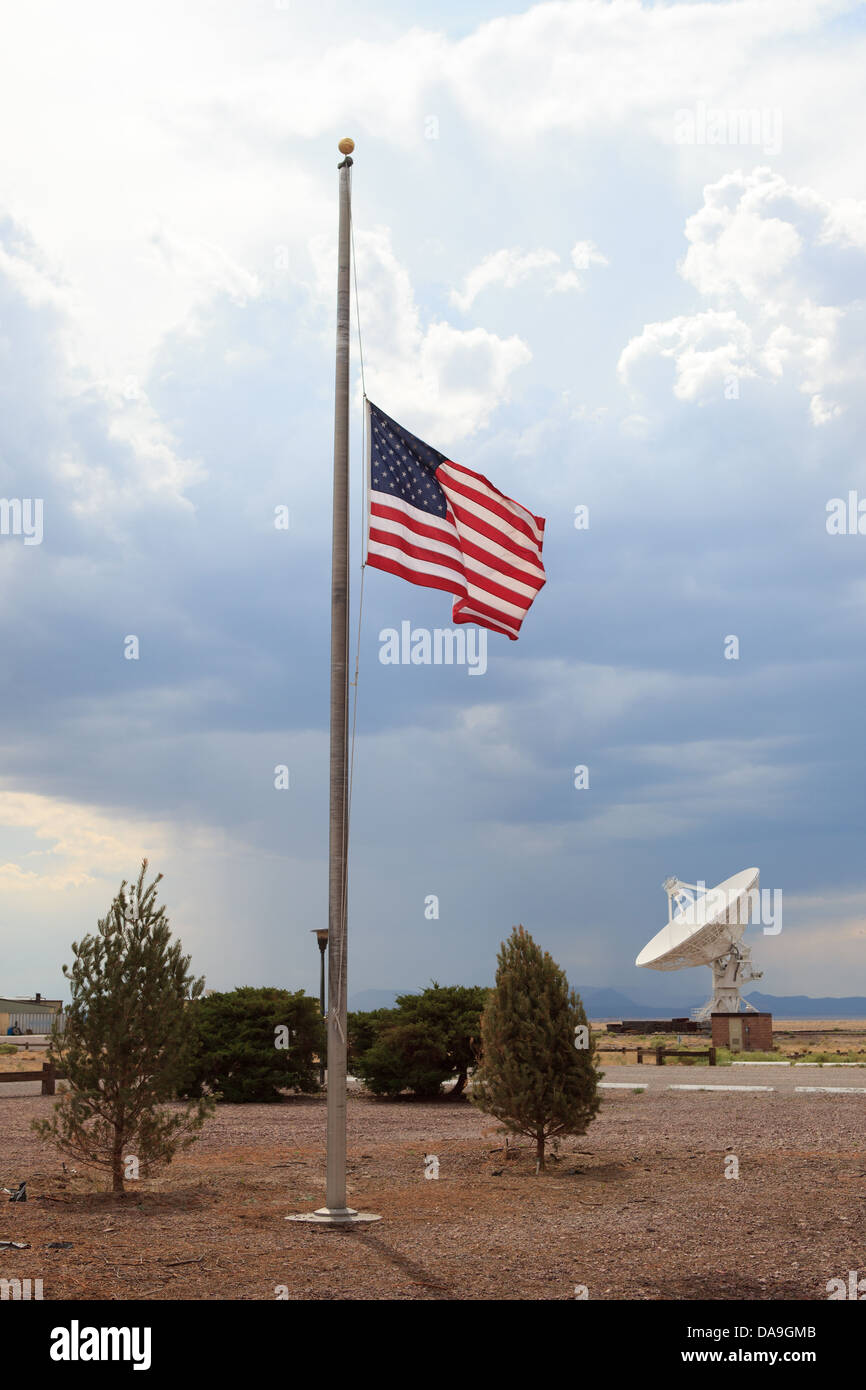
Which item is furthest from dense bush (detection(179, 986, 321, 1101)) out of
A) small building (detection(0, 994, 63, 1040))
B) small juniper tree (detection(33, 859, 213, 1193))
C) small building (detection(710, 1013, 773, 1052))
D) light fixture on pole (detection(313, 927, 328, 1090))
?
small building (detection(0, 994, 63, 1040))

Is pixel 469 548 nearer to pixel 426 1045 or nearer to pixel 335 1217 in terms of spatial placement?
pixel 335 1217

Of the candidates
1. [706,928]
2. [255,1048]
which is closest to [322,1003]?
[255,1048]

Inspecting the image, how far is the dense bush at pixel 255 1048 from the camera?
24.2 m

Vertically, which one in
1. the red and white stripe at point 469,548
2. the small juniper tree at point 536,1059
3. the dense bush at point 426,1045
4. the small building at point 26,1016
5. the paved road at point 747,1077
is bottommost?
the small building at point 26,1016

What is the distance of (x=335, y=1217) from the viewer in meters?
10.5

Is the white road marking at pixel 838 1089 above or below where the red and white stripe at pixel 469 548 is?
below

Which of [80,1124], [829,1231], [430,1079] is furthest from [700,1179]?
[430,1079]

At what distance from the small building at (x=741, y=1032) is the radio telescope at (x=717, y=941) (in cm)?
403

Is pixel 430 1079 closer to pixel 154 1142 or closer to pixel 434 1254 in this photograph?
pixel 154 1142

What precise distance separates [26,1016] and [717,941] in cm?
5554

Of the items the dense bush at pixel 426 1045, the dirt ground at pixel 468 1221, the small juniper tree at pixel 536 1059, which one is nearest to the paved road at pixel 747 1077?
the dense bush at pixel 426 1045

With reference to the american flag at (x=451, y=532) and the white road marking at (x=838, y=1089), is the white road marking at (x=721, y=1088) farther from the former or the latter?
the american flag at (x=451, y=532)
